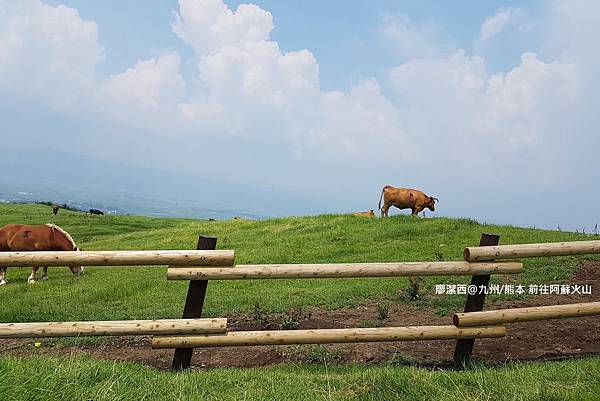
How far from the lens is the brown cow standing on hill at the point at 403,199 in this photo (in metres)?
20.6

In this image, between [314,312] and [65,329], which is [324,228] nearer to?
[314,312]

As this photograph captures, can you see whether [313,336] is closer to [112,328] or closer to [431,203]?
[112,328]

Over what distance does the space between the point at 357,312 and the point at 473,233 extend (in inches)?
310

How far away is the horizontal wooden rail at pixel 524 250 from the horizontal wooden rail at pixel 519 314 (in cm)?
68

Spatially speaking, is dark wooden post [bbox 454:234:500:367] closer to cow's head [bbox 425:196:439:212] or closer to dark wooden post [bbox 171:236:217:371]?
dark wooden post [bbox 171:236:217:371]

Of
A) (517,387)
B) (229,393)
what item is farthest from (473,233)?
(229,393)

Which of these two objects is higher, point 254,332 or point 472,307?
point 472,307

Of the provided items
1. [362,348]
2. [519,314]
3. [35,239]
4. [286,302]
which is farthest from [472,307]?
[35,239]

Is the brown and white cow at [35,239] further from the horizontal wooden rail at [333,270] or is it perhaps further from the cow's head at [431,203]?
the cow's head at [431,203]

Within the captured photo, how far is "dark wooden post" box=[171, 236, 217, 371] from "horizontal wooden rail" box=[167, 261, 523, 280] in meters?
0.20

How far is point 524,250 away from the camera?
595 centimetres

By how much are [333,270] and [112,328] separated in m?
2.63

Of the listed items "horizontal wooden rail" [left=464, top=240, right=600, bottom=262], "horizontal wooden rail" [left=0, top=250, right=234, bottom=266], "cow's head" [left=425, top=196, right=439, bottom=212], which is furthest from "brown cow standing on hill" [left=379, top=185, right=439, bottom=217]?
"horizontal wooden rail" [left=0, top=250, right=234, bottom=266]

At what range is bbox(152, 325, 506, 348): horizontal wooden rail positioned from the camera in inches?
214
